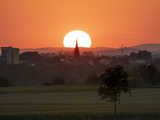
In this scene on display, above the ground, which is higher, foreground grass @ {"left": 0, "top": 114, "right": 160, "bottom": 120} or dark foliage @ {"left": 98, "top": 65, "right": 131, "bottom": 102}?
dark foliage @ {"left": 98, "top": 65, "right": 131, "bottom": 102}

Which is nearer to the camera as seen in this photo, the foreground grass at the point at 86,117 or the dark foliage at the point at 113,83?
the foreground grass at the point at 86,117

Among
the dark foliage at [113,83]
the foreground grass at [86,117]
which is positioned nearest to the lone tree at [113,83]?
the dark foliage at [113,83]

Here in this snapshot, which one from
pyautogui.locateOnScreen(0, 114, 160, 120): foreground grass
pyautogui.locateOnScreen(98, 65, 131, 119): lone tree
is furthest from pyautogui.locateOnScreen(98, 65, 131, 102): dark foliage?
pyautogui.locateOnScreen(0, 114, 160, 120): foreground grass

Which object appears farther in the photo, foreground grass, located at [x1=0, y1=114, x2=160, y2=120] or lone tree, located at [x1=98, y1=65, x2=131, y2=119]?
lone tree, located at [x1=98, y1=65, x2=131, y2=119]

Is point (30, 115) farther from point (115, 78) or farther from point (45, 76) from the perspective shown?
point (45, 76)

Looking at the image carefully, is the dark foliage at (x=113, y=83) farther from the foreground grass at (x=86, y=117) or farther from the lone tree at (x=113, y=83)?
the foreground grass at (x=86, y=117)

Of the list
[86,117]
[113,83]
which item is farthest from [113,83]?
[86,117]

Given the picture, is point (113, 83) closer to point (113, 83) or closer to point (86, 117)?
point (113, 83)

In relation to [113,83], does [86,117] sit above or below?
below

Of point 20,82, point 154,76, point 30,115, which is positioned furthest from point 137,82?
point 30,115

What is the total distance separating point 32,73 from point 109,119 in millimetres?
116980

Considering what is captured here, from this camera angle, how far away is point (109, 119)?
41.9 metres

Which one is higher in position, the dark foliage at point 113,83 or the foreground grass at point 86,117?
the dark foliage at point 113,83

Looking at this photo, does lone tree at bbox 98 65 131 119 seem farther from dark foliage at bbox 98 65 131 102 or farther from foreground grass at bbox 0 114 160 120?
foreground grass at bbox 0 114 160 120
